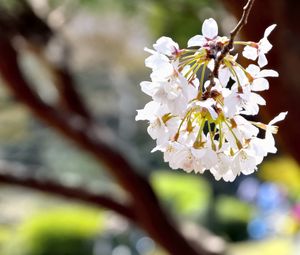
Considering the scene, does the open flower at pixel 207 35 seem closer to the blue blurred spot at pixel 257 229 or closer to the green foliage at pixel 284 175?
the green foliage at pixel 284 175

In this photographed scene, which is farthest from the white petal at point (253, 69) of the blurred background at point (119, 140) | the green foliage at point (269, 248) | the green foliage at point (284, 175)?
the green foliage at point (284, 175)

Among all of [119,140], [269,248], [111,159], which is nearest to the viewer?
[111,159]

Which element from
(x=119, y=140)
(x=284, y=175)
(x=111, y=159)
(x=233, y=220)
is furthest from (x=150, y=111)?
(x=233, y=220)

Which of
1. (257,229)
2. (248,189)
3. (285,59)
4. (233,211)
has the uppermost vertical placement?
(248,189)

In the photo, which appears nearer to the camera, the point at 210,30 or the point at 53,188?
the point at 210,30

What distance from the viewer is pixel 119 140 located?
234cm

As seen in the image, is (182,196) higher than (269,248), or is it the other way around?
(182,196)

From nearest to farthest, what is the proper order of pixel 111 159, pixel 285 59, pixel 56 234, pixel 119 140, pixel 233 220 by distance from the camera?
pixel 285 59 < pixel 111 159 < pixel 119 140 < pixel 56 234 < pixel 233 220

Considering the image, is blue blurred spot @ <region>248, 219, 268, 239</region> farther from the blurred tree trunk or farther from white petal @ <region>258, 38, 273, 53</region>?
white petal @ <region>258, 38, 273, 53</region>

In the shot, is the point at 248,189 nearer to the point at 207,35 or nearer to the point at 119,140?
the point at 119,140

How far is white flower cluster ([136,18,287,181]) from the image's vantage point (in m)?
0.42

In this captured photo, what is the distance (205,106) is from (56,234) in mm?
2264

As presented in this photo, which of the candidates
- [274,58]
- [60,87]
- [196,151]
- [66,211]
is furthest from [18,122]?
[196,151]

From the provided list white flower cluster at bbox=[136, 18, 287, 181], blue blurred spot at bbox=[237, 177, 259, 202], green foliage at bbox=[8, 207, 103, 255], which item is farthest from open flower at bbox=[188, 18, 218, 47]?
blue blurred spot at bbox=[237, 177, 259, 202]
